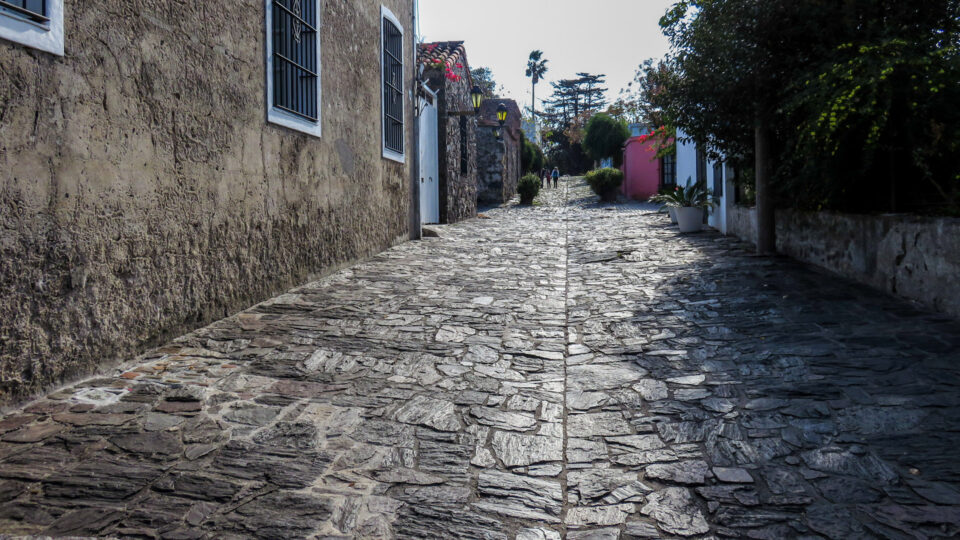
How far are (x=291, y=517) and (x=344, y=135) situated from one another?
611 centimetres

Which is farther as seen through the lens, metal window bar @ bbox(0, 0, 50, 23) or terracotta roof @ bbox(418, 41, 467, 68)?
terracotta roof @ bbox(418, 41, 467, 68)

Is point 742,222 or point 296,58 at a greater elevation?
point 296,58

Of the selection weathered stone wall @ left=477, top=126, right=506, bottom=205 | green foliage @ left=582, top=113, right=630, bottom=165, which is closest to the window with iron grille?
weathered stone wall @ left=477, top=126, right=506, bottom=205

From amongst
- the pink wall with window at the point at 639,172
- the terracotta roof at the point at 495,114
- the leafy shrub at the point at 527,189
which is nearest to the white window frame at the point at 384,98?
the terracotta roof at the point at 495,114

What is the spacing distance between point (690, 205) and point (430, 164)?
554cm

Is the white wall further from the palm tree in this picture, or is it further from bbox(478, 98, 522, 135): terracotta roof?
the palm tree

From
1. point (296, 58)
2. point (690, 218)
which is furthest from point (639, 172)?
point (296, 58)

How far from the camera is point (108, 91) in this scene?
12.4 ft

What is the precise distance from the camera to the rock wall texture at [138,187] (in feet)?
10.5

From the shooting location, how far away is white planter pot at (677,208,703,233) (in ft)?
39.4

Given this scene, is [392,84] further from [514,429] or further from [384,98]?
[514,429]

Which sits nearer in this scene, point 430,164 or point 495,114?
point 430,164

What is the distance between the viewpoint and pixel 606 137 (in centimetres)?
3144

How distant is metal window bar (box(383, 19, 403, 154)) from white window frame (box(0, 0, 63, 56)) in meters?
6.27
